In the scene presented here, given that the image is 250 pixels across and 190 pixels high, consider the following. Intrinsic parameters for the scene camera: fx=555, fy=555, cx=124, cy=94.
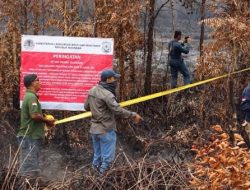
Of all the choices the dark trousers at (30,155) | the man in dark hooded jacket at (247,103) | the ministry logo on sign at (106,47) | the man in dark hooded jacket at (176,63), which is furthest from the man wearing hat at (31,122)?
the man in dark hooded jacket at (176,63)

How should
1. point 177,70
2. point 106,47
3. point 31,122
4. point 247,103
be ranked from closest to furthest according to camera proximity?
point 31,122 < point 106,47 < point 247,103 < point 177,70

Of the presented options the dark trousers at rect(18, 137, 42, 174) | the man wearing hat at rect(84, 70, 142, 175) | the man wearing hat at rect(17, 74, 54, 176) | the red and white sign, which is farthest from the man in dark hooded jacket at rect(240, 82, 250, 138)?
the dark trousers at rect(18, 137, 42, 174)

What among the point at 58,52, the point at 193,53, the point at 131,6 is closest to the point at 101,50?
the point at 58,52

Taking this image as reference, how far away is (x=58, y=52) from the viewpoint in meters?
8.99

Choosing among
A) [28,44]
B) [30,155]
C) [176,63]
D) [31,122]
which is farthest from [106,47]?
[176,63]

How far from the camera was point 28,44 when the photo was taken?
8.99 metres

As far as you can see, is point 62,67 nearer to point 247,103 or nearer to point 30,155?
point 30,155

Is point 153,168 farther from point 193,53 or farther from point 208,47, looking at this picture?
point 193,53

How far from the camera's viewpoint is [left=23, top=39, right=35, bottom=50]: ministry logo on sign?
8.98m

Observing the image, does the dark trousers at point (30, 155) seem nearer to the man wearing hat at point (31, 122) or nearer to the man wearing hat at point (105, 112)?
the man wearing hat at point (31, 122)

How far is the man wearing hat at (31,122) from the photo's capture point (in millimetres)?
7461

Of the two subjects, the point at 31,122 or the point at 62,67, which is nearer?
the point at 31,122

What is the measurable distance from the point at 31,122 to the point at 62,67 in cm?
163

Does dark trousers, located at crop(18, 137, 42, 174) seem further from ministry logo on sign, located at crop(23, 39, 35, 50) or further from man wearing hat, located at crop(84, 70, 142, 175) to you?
ministry logo on sign, located at crop(23, 39, 35, 50)
